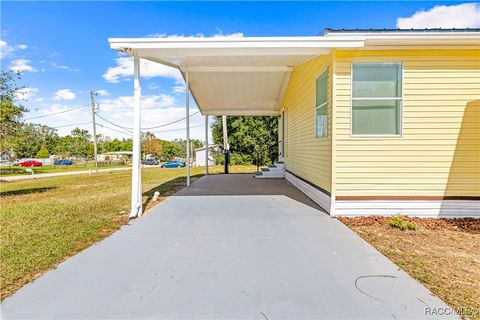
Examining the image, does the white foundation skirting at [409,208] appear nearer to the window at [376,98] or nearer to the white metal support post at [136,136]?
the window at [376,98]

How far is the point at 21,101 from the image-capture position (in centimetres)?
1091

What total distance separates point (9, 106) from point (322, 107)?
34.8 feet

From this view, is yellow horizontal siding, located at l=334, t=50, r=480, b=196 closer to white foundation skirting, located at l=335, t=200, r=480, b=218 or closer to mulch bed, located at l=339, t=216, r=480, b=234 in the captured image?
white foundation skirting, located at l=335, t=200, r=480, b=218

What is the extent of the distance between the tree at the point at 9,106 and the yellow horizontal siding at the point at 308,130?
9.75m

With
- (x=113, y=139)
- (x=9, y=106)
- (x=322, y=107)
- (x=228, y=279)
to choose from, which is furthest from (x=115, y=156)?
(x=228, y=279)

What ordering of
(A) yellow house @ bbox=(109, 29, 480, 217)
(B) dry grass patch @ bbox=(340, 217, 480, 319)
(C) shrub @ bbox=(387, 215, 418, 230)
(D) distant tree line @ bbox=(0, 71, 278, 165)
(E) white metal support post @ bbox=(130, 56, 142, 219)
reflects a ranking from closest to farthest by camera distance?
1. (B) dry grass patch @ bbox=(340, 217, 480, 319)
2. (C) shrub @ bbox=(387, 215, 418, 230)
3. (A) yellow house @ bbox=(109, 29, 480, 217)
4. (E) white metal support post @ bbox=(130, 56, 142, 219)
5. (D) distant tree line @ bbox=(0, 71, 278, 165)

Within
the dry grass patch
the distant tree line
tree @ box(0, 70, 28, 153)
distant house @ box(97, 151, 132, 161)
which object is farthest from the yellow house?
distant house @ box(97, 151, 132, 161)

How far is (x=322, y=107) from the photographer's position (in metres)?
5.97

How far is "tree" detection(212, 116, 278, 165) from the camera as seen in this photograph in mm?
26250

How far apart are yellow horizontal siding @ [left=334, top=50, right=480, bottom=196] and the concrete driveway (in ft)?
4.73

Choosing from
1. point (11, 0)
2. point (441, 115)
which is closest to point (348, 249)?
point (441, 115)

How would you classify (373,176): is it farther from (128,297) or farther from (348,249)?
(128,297)

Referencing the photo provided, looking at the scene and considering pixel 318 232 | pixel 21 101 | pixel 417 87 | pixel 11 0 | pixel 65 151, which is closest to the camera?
pixel 318 232

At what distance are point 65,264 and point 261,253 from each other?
217 centimetres
